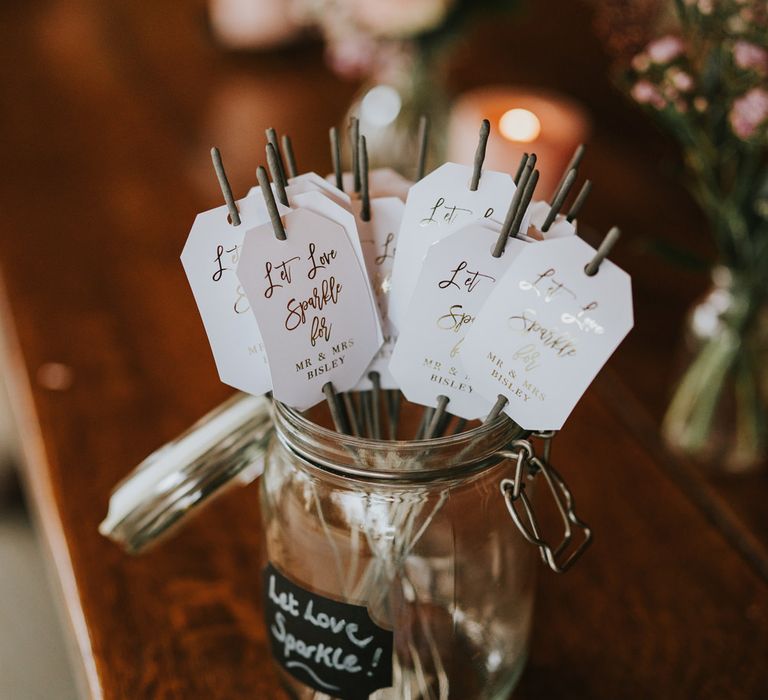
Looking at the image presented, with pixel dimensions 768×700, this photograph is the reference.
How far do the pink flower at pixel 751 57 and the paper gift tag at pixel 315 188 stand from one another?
36 cm

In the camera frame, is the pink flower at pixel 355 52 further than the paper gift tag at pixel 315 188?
Yes

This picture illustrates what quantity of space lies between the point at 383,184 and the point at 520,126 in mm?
615

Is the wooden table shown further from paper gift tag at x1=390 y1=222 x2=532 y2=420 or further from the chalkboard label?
paper gift tag at x1=390 y1=222 x2=532 y2=420

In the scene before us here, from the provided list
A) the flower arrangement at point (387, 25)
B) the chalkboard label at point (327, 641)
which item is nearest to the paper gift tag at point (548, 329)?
the chalkboard label at point (327, 641)

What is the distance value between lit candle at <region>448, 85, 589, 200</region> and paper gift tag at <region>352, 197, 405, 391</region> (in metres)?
0.63

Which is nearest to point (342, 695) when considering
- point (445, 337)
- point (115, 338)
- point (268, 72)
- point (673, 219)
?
point (445, 337)

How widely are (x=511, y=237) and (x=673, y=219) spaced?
82 cm

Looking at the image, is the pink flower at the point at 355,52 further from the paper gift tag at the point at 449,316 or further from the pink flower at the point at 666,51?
the paper gift tag at the point at 449,316

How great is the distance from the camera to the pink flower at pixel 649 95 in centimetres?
66

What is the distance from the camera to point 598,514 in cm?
69

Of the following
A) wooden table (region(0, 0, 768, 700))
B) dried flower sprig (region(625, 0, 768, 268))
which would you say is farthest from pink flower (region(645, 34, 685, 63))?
wooden table (region(0, 0, 768, 700))

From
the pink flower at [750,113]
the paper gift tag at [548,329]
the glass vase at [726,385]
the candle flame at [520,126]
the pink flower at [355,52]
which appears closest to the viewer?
the paper gift tag at [548,329]

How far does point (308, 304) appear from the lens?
1.33ft

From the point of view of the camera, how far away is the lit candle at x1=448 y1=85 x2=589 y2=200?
3.43ft
